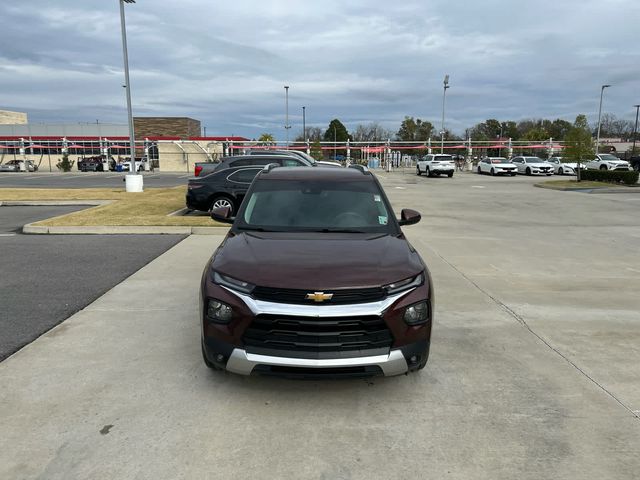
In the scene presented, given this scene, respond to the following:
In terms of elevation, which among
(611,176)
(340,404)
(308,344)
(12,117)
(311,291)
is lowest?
(340,404)

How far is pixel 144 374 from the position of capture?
3895 millimetres

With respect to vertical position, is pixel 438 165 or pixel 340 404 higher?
pixel 438 165

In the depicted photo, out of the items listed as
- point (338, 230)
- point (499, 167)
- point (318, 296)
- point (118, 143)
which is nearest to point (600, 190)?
point (499, 167)

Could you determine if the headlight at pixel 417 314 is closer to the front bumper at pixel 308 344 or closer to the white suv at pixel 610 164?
the front bumper at pixel 308 344

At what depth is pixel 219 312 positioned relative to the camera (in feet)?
10.9

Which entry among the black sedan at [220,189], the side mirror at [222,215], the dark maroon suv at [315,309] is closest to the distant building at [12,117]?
the black sedan at [220,189]

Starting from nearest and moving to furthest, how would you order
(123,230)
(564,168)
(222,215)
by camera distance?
1. (222,215)
2. (123,230)
3. (564,168)

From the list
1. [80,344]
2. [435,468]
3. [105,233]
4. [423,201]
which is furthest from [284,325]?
[423,201]

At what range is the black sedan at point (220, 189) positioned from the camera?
11.8 m

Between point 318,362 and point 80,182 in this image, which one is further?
point 80,182

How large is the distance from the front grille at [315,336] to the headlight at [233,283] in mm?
230

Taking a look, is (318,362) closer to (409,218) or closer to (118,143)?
(409,218)

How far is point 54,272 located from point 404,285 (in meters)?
5.74

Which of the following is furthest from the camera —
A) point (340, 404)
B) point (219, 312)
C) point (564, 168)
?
point (564, 168)
